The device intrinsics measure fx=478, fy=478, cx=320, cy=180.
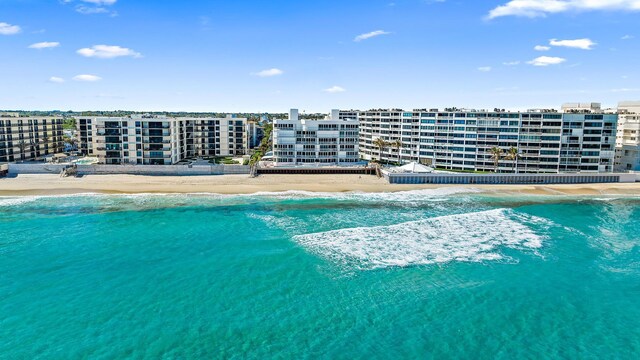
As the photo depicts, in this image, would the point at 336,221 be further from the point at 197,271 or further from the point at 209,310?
the point at 209,310

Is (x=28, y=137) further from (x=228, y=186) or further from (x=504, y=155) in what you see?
(x=504, y=155)

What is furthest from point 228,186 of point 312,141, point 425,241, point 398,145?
point 398,145

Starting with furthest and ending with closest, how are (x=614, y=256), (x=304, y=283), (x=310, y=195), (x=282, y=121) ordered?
(x=282, y=121), (x=310, y=195), (x=614, y=256), (x=304, y=283)

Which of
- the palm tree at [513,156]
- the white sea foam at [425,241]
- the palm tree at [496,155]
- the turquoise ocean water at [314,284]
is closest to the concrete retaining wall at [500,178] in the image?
the palm tree at [496,155]

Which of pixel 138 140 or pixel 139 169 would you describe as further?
pixel 138 140

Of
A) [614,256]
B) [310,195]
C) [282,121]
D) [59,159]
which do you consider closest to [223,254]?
[310,195]

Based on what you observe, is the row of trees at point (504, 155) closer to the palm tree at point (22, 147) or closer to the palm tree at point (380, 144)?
the palm tree at point (380, 144)

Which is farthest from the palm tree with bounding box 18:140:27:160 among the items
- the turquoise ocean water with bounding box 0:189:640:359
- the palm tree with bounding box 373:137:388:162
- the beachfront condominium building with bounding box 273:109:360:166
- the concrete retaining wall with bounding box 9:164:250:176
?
the palm tree with bounding box 373:137:388:162
